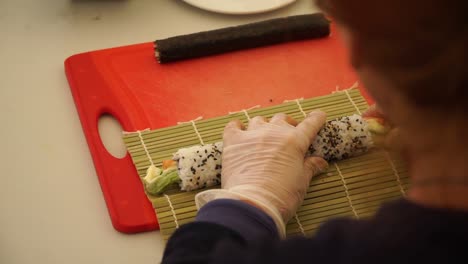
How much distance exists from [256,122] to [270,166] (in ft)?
0.30

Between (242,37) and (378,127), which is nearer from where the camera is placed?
(378,127)

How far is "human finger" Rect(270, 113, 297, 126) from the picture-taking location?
3.06ft

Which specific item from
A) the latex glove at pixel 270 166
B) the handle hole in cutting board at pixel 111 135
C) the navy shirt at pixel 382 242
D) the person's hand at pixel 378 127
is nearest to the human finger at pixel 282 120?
the latex glove at pixel 270 166

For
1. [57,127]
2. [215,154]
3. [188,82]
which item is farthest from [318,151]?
[57,127]

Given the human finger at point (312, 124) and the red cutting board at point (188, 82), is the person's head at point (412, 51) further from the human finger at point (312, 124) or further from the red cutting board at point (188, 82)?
the red cutting board at point (188, 82)

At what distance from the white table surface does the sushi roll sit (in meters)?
0.08

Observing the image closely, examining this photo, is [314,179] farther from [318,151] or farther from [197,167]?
[197,167]

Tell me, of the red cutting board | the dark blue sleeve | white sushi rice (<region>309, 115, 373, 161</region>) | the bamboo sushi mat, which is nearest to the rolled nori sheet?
the red cutting board

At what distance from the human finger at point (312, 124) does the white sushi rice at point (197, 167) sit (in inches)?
5.0

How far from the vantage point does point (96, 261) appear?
0.85m

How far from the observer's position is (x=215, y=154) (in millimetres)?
910

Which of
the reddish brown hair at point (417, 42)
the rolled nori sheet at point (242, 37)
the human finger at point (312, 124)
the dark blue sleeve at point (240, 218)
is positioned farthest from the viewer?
the rolled nori sheet at point (242, 37)

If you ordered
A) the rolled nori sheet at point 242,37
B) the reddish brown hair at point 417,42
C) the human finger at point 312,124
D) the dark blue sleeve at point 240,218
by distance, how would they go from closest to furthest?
the reddish brown hair at point 417,42, the dark blue sleeve at point 240,218, the human finger at point 312,124, the rolled nori sheet at point 242,37

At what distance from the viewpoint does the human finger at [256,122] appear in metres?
0.93
